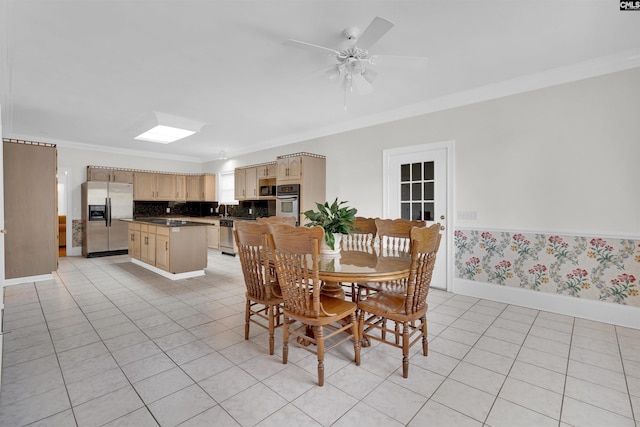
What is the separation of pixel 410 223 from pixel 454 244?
1.30 m

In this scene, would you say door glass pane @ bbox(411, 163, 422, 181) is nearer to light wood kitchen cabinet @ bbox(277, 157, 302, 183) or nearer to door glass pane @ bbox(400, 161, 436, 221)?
door glass pane @ bbox(400, 161, 436, 221)

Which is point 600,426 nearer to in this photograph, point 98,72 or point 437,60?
point 437,60

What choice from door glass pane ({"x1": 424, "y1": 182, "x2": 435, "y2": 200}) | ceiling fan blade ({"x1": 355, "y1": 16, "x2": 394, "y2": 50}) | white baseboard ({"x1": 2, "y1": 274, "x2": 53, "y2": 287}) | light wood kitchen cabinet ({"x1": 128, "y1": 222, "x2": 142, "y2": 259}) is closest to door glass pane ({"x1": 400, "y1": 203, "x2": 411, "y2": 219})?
door glass pane ({"x1": 424, "y1": 182, "x2": 435, "y2": 200})

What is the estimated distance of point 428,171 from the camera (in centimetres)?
404

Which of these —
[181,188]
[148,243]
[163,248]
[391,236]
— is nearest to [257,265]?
[391,236]

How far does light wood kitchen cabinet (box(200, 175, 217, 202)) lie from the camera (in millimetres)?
8117

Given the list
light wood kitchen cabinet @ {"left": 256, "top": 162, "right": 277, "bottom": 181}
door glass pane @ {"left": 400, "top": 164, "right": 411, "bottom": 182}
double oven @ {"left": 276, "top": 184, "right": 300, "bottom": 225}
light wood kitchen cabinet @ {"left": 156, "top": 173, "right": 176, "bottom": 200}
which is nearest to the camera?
door glass pane @ {"left": 400, "top": 164, "right": 411, "bottom": 182}

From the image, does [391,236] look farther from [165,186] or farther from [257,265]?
[165,186]

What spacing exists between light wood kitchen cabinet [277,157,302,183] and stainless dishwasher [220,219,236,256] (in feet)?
6.55

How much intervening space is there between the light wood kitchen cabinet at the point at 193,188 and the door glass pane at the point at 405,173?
5.96 metres

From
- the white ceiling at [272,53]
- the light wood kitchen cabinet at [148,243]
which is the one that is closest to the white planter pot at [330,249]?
the white ceiling at [272,53]

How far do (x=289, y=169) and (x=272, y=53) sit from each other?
2.66 m

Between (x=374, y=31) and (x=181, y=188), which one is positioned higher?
(x=374, y=31)

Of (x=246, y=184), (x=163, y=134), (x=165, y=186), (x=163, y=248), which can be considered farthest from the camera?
(x=165, y=186)
